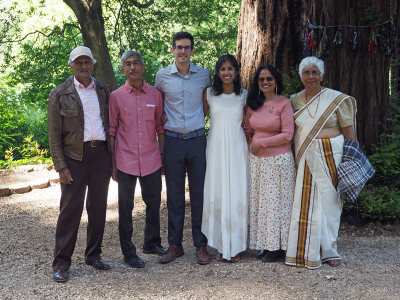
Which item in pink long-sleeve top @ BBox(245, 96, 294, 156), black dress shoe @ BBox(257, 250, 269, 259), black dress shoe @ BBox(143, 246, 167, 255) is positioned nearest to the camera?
pink long-sleeve top @ BBox(245, 96, 294, 156)

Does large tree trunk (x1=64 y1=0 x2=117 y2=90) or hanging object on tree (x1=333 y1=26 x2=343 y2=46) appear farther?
large tree trunk (x1=64 y1=0 x2=117 y2=90)

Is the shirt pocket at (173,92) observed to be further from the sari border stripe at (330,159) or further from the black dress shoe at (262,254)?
the black dress shoe at (262,254)

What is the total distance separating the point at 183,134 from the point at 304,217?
1.43 m

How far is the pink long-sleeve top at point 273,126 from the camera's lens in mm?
4172

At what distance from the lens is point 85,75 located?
4055mm

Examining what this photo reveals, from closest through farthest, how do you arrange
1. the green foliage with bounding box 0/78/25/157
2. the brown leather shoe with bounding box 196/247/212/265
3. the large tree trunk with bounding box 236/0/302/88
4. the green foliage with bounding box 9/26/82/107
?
1. the brown leather shoe with bounding box 196/247/212/265
2. the large tree trunk with bounding box 236/0/302/88
3. the green foliage with bounding box 0/78/25/157
4. the green foliage with bounding box 9/26/82/107

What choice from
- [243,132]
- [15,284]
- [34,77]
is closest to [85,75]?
[243,132]

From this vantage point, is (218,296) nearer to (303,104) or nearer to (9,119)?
(303,104)

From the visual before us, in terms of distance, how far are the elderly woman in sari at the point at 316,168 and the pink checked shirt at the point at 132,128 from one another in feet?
4.85

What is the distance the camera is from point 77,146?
157 inches

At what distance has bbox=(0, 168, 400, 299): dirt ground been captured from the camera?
12.1 ft

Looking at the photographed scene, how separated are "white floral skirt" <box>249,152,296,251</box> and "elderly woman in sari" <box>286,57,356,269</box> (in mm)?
74

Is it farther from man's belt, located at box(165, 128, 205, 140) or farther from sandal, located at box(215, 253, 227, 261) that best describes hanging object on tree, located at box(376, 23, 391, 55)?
sandal, located at box(215, 253, 227, 261)

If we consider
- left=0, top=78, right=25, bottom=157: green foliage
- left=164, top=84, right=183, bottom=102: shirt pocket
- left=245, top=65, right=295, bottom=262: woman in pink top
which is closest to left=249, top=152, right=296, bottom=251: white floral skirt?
left=245, top=65, right=295, bottom=262: woman in pink top
